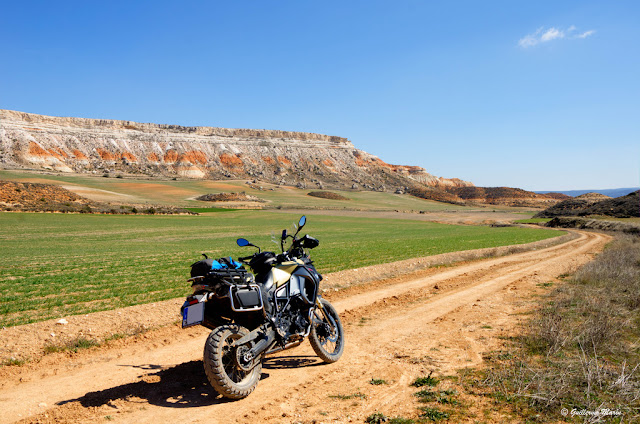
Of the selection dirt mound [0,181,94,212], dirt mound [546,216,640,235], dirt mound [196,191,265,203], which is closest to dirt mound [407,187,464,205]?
dirt mound [546,216,640,235]

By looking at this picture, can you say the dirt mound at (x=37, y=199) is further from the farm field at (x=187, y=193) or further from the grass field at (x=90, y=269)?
the grass field at (x=90, y=269)

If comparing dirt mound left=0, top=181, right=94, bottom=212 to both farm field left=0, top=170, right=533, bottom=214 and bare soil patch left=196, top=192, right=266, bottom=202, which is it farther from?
bare soil patch left=196, top=192, right=266, bottom=202

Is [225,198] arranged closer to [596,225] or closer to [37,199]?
[37,199]

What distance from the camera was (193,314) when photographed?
5.34m

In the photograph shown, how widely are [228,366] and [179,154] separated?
550ft

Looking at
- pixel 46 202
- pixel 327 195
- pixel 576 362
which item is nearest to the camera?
pixel 576 362

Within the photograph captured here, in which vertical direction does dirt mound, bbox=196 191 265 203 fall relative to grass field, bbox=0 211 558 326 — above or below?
above

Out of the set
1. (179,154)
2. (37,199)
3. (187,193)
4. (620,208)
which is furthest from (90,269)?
(179,154)

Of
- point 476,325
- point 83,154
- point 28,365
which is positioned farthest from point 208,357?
point 83,154

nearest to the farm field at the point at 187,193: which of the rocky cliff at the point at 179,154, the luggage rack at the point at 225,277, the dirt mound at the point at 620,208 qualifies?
the rocky cliff at the point at 179,154

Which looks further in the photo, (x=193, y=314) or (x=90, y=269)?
(x=90, y=269)

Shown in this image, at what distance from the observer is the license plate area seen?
17.4 ft

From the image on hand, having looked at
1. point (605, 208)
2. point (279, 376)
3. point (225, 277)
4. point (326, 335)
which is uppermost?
point (605, 208)

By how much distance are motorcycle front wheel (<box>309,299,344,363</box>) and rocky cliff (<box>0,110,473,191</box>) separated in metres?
145
